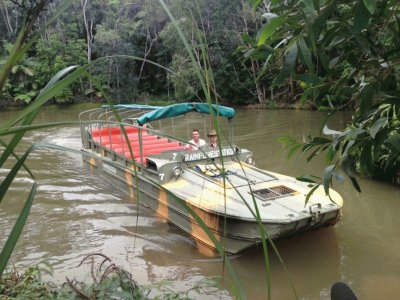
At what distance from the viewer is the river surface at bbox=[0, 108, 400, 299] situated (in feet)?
18.9

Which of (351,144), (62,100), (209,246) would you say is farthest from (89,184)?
(62,100)

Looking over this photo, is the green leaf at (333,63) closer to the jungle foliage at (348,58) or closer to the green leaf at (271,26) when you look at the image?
the jungle foliage at (348,58)

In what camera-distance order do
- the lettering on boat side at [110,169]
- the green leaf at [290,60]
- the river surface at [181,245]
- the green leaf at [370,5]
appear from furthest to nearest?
the lettering on boat side at [110,169], the river surface at [181,245], the green leaf at [290,60], the green leaf at [370,5]

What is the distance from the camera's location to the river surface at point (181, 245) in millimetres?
5746

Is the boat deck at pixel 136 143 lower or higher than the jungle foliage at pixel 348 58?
lower

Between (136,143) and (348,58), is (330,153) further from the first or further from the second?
(136,143)

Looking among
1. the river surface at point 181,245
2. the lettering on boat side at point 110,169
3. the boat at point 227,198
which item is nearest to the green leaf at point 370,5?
the river surface at point 181,245

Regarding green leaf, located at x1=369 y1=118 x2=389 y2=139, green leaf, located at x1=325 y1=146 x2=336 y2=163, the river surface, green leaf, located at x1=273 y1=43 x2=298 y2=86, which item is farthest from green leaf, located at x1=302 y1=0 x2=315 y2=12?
the river surface

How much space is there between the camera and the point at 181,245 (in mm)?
6859

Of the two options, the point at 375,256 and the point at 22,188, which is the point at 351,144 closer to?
the point at 375,256

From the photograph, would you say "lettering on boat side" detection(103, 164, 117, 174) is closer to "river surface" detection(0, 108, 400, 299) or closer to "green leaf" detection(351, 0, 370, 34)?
"river surface" detection(0, 108, 400, 299)

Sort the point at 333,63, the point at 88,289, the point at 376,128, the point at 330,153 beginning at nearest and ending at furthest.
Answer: the point at 376,128 < the point at 333,63 < the point at 330,153 < the point at 88,289

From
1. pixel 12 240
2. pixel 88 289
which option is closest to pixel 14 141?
pixel 12 240

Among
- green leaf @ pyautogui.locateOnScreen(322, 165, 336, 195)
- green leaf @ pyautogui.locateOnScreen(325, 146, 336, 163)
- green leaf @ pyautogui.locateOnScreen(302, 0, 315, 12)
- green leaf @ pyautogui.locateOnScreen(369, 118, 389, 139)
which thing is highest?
green leaf @ pyautogui.locateOnScreen(302, 0, 315, 12)
